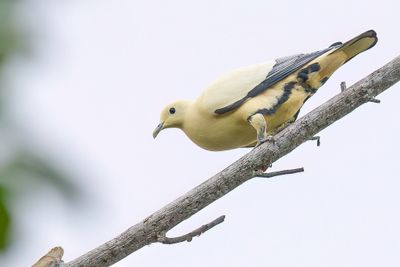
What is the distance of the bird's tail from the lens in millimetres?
4367

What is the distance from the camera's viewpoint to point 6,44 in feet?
3.20

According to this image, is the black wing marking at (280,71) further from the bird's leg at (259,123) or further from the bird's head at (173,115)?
the bird's head at (173,115)

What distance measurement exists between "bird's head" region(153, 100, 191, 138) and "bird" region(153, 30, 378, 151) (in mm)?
30

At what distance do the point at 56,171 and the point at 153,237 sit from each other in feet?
7.71

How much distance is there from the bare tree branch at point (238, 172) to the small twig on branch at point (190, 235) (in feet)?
0.13

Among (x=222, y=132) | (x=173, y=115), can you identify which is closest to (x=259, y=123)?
(x=222, y=132)

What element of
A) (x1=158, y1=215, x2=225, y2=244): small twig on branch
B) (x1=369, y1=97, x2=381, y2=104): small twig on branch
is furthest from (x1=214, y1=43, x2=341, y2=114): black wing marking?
(x1=158, y1=215, x2=225, y2=244): small twig on branch

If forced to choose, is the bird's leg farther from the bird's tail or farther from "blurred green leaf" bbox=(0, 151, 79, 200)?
"blurred green leaf" bbox=(0, 151, 79, 200)

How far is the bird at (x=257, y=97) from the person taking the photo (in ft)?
14.8

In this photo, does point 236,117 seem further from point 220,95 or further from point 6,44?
point 6,44

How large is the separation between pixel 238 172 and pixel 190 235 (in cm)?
51

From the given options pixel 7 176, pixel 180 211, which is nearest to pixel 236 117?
pixel 180 211

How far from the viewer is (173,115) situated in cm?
486

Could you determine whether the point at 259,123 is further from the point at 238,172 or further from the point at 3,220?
the point at 3,220
